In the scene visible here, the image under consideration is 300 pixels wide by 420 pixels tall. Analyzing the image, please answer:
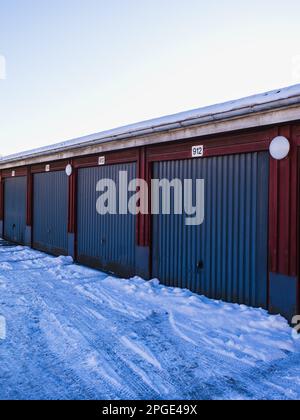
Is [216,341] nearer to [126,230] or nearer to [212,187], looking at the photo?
[212,187]

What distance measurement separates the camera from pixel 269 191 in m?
5.75

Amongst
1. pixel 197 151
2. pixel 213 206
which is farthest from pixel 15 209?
pixel 213 206

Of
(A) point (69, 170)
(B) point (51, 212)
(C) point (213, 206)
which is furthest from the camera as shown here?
(B) point (51, 212)

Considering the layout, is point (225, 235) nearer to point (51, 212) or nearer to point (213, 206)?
point (213, 206)

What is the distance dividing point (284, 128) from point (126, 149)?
4.19 meters

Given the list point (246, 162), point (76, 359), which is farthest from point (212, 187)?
point (76, 359)

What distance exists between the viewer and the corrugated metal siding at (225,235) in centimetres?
596

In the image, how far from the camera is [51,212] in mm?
12406

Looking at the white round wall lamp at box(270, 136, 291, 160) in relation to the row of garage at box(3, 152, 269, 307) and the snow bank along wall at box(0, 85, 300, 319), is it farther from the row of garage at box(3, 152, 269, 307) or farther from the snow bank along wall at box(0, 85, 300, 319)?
the row of garage at box(3, 152, 269, 307)

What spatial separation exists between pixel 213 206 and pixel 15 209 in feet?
36.6

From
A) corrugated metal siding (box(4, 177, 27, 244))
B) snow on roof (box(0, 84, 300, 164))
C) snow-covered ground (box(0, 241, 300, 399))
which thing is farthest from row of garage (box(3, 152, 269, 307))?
corrugated metal siding (box(4, 177, 27, 244))

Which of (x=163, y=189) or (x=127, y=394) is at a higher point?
(x=163, y=189)

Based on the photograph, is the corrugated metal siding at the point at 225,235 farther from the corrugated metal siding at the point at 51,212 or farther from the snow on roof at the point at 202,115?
the corrugated metal siding at the point at 51,212
